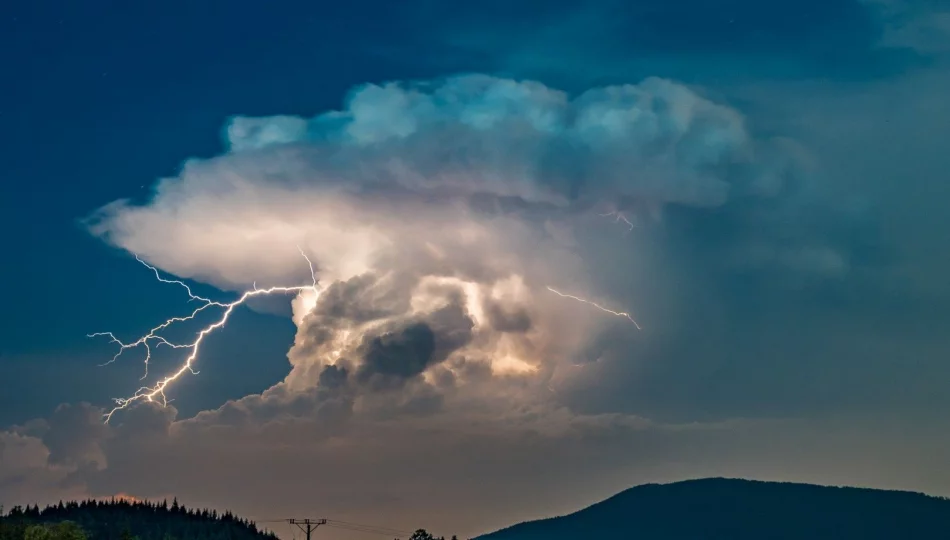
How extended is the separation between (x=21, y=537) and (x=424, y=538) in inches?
3234

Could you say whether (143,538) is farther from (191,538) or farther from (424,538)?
(424,538)

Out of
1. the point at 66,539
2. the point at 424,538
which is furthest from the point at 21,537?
the point at 424,538

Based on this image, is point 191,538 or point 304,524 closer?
point 304,524

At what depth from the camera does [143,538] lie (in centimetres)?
19950

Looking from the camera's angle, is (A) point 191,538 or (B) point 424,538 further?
(A) point 191,538

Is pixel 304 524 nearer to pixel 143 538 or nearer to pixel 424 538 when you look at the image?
pixel 424 538

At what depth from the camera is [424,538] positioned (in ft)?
554

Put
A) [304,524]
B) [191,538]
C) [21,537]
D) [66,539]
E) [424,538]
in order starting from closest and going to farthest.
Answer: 1. [66,539]
2. [21,537]
3. [304,524]
4. [424,538]
5. [191,538]

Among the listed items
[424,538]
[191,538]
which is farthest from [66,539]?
[191,538]

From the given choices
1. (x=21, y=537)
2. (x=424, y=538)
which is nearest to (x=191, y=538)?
(x=424, y=538)

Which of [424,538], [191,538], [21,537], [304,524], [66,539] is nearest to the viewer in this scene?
[66,539]

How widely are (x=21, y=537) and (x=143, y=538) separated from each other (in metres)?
107

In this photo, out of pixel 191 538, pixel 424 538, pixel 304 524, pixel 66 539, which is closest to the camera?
pixel 66 539

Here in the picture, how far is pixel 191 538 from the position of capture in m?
199
